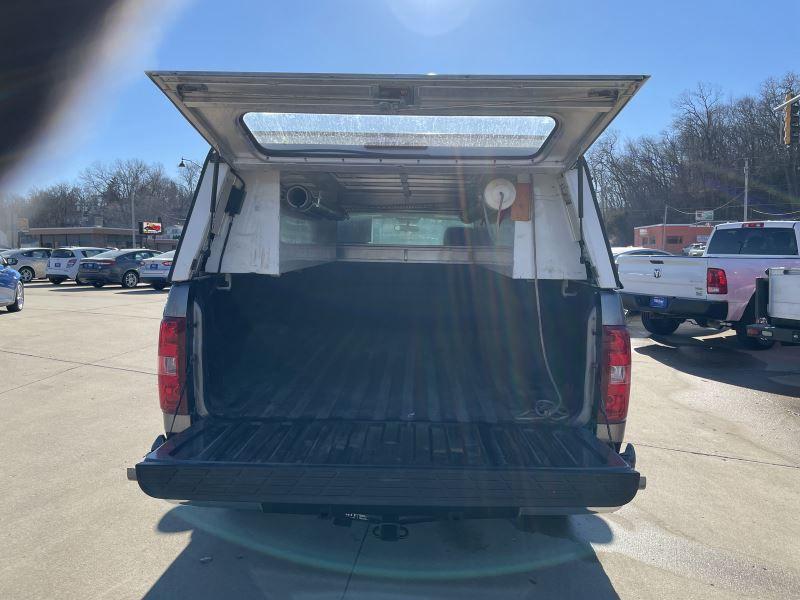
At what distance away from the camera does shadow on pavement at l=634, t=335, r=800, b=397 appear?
26.5 feet

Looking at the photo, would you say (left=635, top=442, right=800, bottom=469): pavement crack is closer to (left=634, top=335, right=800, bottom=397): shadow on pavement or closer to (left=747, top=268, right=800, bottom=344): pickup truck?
(left=634, top=335, right=800, bottom=397): shadow on pavement

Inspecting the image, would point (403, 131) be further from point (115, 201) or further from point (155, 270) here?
point (115, 201)

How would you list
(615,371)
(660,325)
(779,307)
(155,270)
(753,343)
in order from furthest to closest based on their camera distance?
(155,270)
(660,325)
(753,343)
(779,307)
(615,371)

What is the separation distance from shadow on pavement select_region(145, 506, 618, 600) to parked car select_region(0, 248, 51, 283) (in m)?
25.9

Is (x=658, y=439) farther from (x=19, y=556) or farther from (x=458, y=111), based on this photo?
(x=19, y=556)

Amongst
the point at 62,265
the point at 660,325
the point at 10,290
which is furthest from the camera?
the point at 62,265

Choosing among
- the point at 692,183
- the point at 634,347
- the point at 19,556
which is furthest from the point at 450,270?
the point at 692,183

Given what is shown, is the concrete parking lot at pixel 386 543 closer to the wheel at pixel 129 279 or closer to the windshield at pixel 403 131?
the windshield at pixel 403 131

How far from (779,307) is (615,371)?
630 cm

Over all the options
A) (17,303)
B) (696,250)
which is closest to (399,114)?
(17,303)

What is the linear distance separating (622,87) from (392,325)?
410 centimetres

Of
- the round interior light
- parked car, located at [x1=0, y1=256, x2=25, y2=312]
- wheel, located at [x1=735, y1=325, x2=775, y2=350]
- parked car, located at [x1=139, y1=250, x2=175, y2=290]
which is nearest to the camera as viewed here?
the round interior light

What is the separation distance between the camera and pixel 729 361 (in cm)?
939

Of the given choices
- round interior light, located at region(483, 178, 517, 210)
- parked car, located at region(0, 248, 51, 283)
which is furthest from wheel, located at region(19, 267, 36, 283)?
round interior light, located at region(483, 178, 517, 210)
